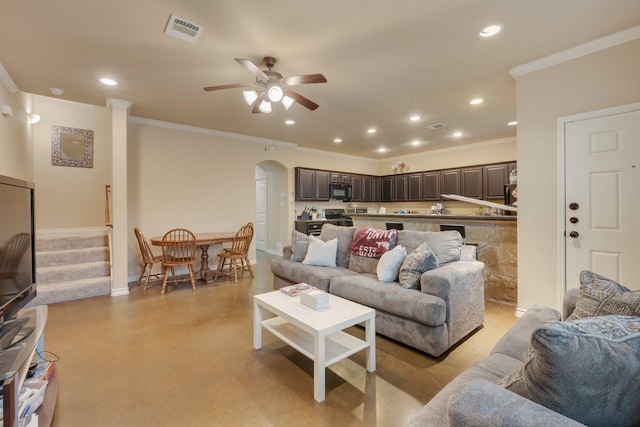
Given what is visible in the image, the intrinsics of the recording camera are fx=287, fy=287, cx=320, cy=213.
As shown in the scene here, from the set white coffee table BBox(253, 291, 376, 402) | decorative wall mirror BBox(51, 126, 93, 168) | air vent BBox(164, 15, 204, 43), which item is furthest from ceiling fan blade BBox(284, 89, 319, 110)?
decorative wall mirror BBox(51, 126, 93, 168)

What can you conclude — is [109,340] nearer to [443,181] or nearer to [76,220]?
[76,220]

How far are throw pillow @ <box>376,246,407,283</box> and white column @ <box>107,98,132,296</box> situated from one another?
11.7ft

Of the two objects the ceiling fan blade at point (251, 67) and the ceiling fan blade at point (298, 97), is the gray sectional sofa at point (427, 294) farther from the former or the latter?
the ceiling fan blade at point (251, 67)

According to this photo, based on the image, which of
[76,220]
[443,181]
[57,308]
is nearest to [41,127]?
[76,220]

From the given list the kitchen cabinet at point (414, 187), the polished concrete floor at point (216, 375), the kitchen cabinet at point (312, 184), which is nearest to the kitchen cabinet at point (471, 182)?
the kitchen cabinet at point (414, 187)

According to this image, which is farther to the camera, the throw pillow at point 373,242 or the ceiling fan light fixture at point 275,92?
the throw pillow at point 373,242

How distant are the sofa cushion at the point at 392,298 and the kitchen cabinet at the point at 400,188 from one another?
5.18 m

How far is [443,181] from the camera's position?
22.9ft

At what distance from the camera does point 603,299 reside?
120cm

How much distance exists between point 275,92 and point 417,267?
2.10 m

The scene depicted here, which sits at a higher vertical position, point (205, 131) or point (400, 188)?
point (205, 131)

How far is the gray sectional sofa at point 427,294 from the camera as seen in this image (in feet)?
7.40

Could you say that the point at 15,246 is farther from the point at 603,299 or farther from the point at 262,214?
the point at 262,214

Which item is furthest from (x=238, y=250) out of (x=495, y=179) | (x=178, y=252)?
(x=495, y=179)
